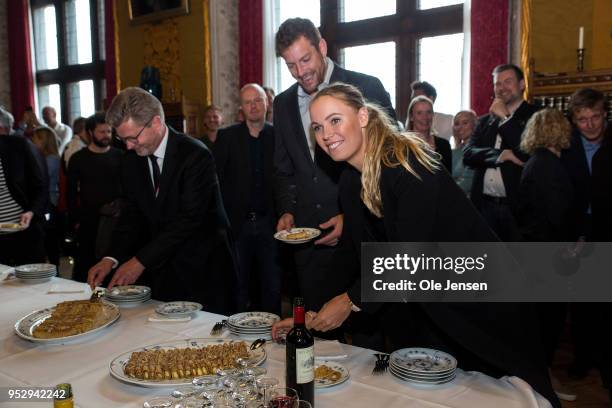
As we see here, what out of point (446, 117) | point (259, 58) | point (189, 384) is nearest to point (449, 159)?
point (446, 117)

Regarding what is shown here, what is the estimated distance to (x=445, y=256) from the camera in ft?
5.56

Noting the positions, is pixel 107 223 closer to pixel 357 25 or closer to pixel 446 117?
pixel 446 117

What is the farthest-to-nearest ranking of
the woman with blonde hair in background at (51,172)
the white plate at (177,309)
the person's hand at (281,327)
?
the woman with blonde hair in background at (51,172) < the white plate at (177,309) < the person's hand at (281,327)

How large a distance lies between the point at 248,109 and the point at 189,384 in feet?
A: 9.76

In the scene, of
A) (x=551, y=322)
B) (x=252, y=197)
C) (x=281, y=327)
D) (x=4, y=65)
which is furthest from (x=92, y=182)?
(x=4, y=65)

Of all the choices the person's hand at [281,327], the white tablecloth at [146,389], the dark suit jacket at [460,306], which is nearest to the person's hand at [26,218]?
the white tablecloth at [146,389]

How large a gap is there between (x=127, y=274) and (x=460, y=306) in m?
1.44

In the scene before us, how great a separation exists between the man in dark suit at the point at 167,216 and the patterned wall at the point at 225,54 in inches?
193

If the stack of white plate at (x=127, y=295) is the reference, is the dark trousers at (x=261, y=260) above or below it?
below

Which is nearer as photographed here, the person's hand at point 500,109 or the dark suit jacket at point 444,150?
the person's hand at point 500,109

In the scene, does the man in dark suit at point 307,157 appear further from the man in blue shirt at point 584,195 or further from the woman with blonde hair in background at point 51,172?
the woman with blonde hair in background at point 51,172

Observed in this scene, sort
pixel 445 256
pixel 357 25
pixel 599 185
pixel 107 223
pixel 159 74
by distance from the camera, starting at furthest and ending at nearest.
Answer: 1. pixel 159 74
2. pixel 357 25
3. pixel 107 223
4. pixel 599 185
5. pixel 445 256

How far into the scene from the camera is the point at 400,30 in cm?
645

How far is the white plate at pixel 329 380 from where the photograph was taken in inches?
55.3
